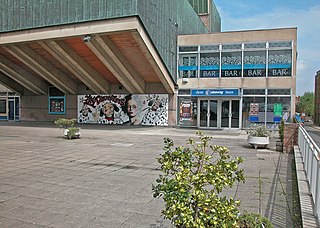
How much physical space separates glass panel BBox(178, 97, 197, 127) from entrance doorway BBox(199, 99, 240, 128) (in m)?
0.49

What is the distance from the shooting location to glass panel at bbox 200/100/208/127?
66.4ft

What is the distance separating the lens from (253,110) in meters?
19.1

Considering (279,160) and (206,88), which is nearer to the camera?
(279,160)

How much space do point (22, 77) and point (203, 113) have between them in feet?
52.2

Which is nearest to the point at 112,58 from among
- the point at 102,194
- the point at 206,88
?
the point at 206,88

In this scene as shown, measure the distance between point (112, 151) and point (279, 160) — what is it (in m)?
5.64

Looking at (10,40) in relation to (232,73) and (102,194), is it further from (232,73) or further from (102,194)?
(102,194)

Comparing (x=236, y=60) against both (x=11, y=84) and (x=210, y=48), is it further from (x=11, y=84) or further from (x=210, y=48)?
(x=11, y=84)

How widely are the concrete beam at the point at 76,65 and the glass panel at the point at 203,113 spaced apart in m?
8.30

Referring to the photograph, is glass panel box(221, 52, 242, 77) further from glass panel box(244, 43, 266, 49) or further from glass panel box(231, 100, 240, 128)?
glass panel box(231, 100, 240, 128)

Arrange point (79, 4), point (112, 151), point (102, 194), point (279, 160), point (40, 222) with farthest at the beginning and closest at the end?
point (79, 4), point (112, 151), point (279, 160), point (102, 194), point (40, 222)

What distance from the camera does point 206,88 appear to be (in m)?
20.0

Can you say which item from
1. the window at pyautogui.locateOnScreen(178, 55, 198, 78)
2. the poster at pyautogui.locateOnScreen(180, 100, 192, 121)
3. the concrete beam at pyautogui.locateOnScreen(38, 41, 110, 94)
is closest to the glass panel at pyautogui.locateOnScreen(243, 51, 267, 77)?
the window at pyautogui.locateOnScreen(178, 55, 198, 78)

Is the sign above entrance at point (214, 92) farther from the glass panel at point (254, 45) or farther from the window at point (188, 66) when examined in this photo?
the glass panel at point (254, 45)
